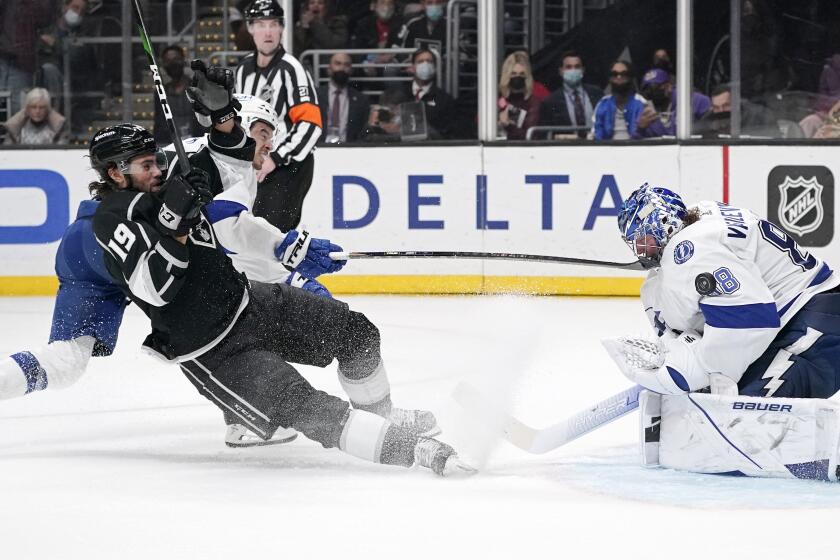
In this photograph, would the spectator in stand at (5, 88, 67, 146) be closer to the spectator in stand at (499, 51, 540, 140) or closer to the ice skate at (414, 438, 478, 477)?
the spectator in stand at (499, 51, 540, 140)

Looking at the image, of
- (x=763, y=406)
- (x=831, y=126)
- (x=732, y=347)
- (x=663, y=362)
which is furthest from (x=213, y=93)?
(x=831, y=126)

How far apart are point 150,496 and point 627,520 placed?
3.44 ft

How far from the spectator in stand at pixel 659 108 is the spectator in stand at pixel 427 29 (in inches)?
42.1

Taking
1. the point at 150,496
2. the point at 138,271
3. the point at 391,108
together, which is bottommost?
the point at 150,496

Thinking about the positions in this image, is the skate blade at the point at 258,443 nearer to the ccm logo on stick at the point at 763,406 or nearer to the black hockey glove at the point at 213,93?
the black hockey glove at the point at 213,93

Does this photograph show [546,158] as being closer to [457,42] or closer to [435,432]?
[457,42]

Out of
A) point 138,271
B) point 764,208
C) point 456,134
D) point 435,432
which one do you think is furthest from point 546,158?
point 138,271

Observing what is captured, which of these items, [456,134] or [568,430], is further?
[456,134]

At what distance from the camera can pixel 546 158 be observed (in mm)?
6941

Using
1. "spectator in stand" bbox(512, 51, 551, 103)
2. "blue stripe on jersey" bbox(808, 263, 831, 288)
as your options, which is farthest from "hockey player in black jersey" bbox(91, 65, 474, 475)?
"spectator in stand" bbox(512, 51, 551, 103)

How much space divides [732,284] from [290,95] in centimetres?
302

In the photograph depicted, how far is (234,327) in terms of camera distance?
3.32m

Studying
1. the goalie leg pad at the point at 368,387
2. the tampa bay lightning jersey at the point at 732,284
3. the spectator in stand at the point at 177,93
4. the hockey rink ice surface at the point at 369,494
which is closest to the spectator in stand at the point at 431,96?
the spectator in stand at the point at 177,93

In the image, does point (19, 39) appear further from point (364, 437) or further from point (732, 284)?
point (732, 284)
